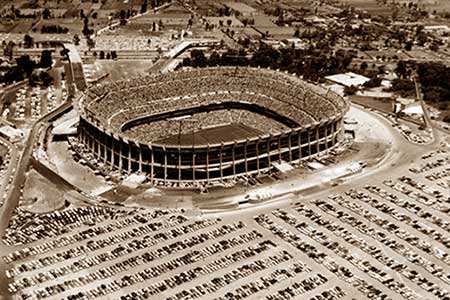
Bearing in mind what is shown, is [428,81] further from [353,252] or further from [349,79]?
[353,252]

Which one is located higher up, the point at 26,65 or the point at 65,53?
the point at 26,65

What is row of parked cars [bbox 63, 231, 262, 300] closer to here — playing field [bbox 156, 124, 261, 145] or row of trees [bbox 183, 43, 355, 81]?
playing field [bbox 156, 124, 261, 145]

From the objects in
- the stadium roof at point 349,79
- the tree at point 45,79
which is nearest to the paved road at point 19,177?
the tree at point 45,79

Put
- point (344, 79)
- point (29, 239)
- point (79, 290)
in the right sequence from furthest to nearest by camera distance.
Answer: point (344, 79) → point (29, 239) → point (79, 290)

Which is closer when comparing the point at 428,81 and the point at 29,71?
the point at 428,81

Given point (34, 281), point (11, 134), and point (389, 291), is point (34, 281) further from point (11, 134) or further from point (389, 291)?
point (11, 134)

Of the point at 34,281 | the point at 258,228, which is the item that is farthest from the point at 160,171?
the point at 34,281

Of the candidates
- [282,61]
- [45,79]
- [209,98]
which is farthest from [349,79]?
[45,79]
